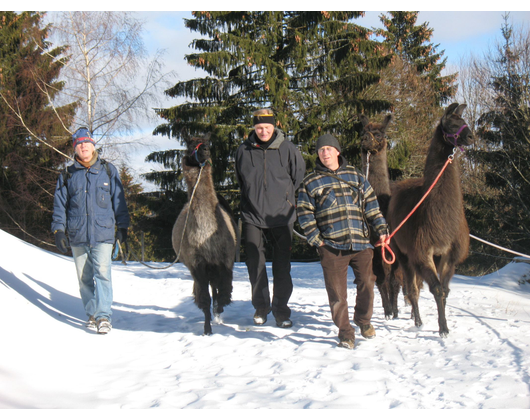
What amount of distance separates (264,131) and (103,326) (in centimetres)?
263

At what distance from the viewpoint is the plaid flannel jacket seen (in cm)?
371

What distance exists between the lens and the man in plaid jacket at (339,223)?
3719mm

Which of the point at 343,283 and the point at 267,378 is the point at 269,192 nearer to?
the point at 343,283

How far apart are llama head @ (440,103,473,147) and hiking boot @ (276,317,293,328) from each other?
7.88 ft

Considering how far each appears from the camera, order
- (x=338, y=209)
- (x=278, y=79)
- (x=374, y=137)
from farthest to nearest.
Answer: (x=278, y=79) < (x=374, y=137) < (x=338, y=209)

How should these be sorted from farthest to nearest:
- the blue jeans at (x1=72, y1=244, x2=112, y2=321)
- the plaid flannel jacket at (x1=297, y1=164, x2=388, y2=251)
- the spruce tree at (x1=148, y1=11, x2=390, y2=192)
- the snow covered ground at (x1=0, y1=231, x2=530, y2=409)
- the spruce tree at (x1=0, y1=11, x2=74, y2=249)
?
the spruce tree at (x1=0, y1=11, x2=74, y2=249) → the spruce tree at (x1=148, y1=11, x2=390, y2=192) → the blue jeans at (x1=72, y1=244, x2=112, y2=321) → the plaid flannel jacket at (x1=297, y1=164, x2=388, y2=251) → the snow covered ground at (x1=0, y1=231, x2=530, y2=409)

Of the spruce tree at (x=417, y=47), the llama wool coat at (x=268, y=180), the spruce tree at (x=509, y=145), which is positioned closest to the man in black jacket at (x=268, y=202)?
the llama wool coat at (x=268, y=180)

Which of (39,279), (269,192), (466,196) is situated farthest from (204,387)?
(466,196)

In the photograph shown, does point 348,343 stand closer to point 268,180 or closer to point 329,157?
point 329,157

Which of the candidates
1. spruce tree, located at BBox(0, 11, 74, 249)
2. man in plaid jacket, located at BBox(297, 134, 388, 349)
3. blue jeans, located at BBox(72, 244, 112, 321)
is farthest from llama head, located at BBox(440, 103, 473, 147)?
spruce tree, located at BBox(0, 11, 74, 249)

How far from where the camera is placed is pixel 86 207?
461 cm

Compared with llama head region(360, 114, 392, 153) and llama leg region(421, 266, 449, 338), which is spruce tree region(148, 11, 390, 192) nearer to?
llama head region(360, 114, 392, 153)

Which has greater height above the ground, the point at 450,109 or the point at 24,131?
the point at 24,131

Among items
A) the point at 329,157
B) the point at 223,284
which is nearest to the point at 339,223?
the point at 329,157
